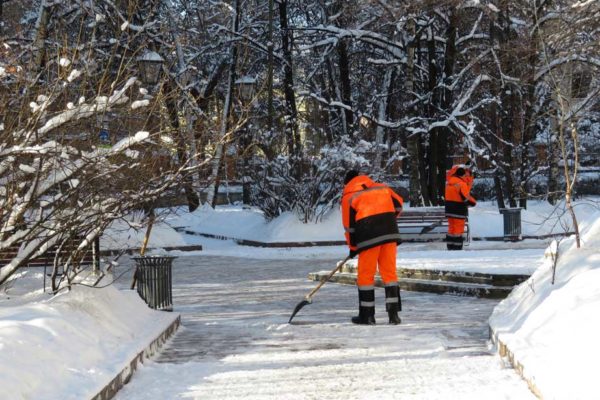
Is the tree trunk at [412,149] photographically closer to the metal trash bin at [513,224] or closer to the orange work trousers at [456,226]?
the metal trash bin at [513,224]

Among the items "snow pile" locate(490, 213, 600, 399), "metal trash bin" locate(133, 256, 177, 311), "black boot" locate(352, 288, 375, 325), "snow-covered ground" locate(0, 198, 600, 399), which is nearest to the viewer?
"snow pile" locate(490, 213, 600, 399)

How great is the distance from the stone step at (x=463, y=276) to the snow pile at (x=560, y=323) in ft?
9.43

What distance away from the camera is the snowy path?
744cm

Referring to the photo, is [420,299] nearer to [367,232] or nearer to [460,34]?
[367,232]

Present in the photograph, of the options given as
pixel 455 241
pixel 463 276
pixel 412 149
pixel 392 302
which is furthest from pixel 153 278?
pixel 412 149

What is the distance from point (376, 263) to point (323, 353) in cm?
197

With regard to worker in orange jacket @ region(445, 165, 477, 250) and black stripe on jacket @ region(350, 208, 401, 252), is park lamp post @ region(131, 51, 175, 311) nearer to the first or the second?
black stripe on jacket @ region(350, 208, 401, 252)

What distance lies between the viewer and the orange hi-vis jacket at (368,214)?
425 inches

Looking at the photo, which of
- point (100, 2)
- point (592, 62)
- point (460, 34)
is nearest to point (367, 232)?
point (592, 62)

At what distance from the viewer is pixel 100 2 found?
29734mm

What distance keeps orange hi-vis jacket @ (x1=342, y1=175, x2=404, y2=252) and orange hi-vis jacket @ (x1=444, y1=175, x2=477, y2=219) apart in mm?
8264

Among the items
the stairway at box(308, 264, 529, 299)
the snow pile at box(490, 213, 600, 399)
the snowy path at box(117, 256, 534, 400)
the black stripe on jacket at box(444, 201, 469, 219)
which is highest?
the black stripe on jacket at box(444, 201, 469, 219)

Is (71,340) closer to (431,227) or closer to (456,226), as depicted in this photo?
(456,226)

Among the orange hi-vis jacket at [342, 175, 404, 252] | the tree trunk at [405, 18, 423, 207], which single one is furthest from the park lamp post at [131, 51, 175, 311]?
the tree trunk at [405, 18, 423, 207]
